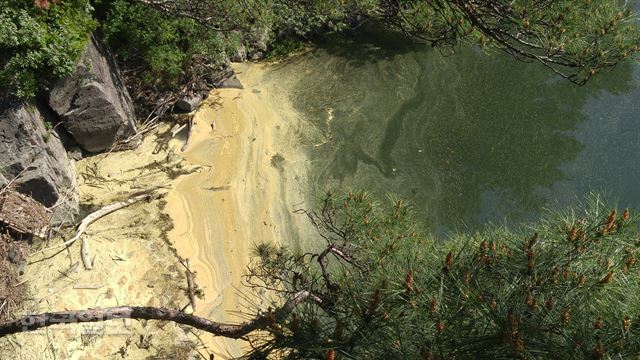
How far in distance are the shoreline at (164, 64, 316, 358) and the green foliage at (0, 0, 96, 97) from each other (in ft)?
4.96

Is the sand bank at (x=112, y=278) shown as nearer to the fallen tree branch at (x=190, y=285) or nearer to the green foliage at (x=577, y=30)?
the fallen tree branch at (x=190, y=285)

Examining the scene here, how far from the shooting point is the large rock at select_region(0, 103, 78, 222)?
4801 millimetres

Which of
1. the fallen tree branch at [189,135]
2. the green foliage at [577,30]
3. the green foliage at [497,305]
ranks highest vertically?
the green foliage at [577,30]

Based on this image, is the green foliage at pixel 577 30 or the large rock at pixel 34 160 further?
the large rock at pixel 34 160

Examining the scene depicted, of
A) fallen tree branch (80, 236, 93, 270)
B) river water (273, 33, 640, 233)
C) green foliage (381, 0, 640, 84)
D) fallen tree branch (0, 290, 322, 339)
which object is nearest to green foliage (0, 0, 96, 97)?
fallen tree branch (80, 236, 93, 270)

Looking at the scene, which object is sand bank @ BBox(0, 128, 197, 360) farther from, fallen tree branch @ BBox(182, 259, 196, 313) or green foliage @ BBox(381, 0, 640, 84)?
green foliage @ BBox(381, 0, 640, 84)

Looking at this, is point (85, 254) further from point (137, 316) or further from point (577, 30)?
point (577, 30)

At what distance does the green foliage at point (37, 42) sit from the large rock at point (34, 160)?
218 millimetres

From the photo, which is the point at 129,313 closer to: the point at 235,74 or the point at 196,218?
the point at 196,218

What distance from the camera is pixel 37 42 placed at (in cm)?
469

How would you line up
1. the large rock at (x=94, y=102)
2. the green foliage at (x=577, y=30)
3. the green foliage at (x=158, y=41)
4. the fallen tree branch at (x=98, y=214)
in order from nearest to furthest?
the green foliage at (x=577, y=30) → the fallen tree branch at (x=98, y=214) → the large rock at (x=94, y=102) → the green foliage at (x=158, y=41)

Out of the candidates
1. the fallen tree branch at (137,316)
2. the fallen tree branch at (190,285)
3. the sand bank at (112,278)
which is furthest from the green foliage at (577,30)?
the sand bank at (112,278)

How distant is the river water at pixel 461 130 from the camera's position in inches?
231

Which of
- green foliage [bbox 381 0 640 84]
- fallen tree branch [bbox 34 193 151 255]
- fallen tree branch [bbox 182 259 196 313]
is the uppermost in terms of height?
green foliage [bbox 381 0 640 84]
